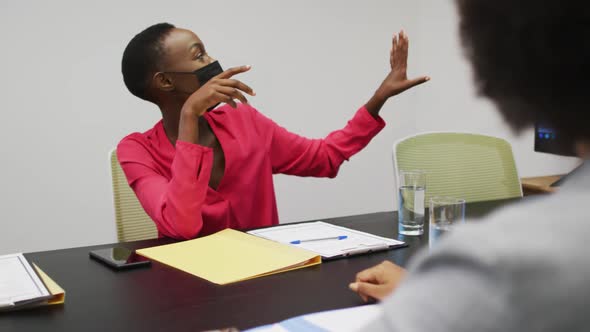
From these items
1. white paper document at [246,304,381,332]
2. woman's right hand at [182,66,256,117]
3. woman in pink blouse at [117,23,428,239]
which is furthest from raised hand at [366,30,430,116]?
white paper document at [246,304,381,332]

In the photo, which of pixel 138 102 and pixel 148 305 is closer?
pixel 148 305

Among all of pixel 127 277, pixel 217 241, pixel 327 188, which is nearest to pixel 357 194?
pixel 327 188

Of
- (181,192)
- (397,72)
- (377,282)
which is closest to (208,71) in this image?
(181,192)

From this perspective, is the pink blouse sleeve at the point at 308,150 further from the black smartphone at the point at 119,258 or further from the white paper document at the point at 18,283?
the white paper document at the point at 18,283

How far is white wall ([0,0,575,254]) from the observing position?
2.53 metres

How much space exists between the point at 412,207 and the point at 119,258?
→ 63 cm

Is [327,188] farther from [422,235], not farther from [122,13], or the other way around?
[422,235]

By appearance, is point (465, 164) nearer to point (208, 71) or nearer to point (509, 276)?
point (208, 71)

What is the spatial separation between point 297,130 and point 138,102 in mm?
840

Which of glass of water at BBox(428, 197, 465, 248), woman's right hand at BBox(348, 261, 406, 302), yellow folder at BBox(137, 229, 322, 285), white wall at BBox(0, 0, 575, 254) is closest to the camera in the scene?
woman's right hand at BBox(348, 261, 406, 302)

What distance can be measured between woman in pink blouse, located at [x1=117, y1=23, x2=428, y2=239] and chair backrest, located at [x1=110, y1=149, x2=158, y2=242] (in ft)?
0.37

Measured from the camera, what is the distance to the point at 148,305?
34.5 inches

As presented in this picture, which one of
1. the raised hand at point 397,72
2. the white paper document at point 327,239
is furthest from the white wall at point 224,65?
A: the white paper document at point 327,239

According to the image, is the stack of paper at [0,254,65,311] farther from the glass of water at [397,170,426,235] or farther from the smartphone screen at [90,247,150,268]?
the glass of water at [397,170,426,235]
